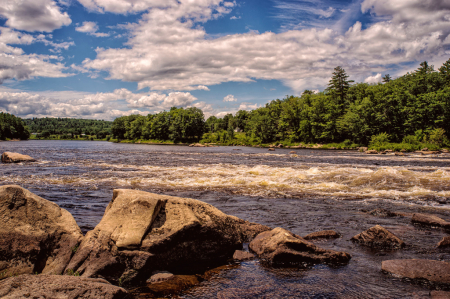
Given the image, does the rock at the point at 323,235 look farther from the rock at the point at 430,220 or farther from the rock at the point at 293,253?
the rock at the point at 430,220

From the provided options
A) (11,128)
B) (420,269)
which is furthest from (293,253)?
(11,128)

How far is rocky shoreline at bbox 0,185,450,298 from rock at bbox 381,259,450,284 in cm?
2

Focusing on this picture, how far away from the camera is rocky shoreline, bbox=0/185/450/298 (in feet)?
18.4

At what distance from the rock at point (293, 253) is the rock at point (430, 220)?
495 centimetres

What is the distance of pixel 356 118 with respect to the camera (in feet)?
260

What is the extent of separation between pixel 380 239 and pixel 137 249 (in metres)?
7.19

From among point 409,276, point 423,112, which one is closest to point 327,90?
point 423,112

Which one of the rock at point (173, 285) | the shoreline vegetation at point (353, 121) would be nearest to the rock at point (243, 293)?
the rock at point (173, 285)

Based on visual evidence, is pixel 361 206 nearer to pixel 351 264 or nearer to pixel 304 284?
pixel 351 264

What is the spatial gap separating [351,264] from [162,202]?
5.33 metres

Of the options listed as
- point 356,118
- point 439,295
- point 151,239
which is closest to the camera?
point 439,295

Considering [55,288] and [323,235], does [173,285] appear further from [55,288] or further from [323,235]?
[323,235]

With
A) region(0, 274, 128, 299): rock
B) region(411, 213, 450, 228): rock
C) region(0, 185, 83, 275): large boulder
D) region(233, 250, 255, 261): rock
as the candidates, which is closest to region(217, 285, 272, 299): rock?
region(233, 250, 255, 261): rock

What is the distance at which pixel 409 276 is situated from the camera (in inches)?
248
